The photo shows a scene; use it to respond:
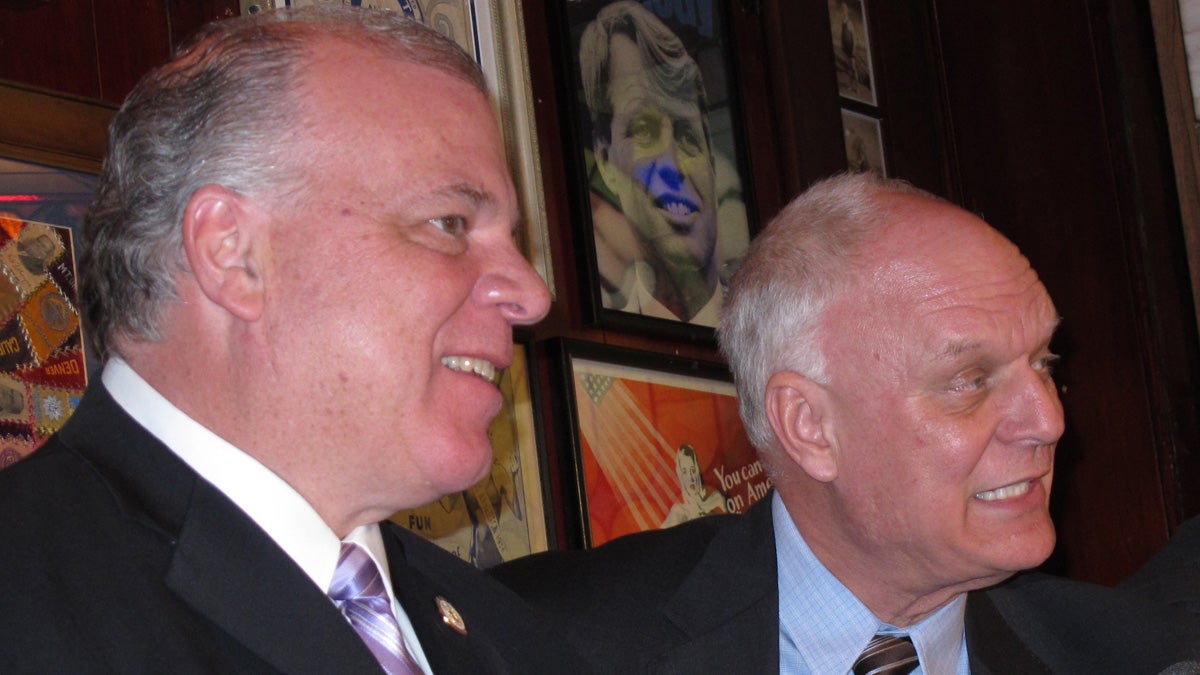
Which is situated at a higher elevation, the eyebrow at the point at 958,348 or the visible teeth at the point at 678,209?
the visible teeth at the point at 678,209

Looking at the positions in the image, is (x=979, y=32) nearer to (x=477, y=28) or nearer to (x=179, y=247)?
(x=477, y=28)

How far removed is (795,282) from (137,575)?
1.45 meters

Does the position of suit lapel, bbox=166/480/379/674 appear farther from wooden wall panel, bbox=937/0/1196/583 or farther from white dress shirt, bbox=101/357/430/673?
wooden wall panel, bbox=937/0/1196/583

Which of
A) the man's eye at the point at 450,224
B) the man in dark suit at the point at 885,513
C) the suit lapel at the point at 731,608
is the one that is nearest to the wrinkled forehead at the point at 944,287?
the man in dark suit at the point at 885,513

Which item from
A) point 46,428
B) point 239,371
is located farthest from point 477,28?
point 239,371

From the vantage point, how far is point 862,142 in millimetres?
4371

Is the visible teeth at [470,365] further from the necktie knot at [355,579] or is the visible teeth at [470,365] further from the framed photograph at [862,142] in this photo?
the framed photograph at [862,142]

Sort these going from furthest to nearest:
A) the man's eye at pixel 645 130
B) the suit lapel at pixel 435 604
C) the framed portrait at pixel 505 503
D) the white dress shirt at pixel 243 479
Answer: the man's eye at pixel 645 130 < the framed portrait at pixel 505 503 < the suit lapel at pixel 435 604 < the white dress shirt at pixel 243 479

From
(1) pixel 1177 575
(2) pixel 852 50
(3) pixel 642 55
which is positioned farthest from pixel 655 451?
(2) pixel 852 50

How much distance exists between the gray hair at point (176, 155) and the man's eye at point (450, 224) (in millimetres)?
163

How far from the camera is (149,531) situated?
1.43m

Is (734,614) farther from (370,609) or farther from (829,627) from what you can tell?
(370,609)

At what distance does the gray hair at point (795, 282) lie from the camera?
2480mm

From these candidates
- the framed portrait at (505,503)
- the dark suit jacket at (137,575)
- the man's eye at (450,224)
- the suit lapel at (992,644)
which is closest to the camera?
the dark suit jacket at (137,575)
